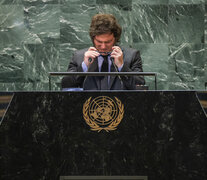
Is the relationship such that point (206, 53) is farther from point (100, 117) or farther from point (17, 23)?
point (100, 117)

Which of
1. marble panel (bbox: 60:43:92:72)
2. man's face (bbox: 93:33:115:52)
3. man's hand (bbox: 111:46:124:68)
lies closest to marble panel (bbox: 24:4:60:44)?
marble panel (bbox: 60:43:92:72)

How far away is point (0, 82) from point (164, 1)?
2.05 m

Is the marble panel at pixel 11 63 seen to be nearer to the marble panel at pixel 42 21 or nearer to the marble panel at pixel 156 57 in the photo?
the marble panel at pixel 42 21

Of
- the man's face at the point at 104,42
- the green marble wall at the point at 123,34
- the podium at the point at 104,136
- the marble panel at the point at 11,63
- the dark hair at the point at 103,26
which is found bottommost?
the podium at the point at 104,136

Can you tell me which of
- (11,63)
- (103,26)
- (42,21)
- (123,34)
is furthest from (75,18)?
(103,26)

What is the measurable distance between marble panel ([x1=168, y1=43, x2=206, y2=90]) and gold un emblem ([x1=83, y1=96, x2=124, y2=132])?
2.24 metres

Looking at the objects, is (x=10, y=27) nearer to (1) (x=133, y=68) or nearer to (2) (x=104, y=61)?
(2) (x=104, y=61)

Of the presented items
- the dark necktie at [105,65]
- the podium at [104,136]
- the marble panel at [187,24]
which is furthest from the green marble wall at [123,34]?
the podium at [104,136]

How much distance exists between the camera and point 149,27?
10.9 ft

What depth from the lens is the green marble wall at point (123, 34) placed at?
3322 millimetres

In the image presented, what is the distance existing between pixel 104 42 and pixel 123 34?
121 centimetres

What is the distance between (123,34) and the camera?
10.9ft

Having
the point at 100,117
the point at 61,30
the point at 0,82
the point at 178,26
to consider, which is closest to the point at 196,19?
the point at 178,26

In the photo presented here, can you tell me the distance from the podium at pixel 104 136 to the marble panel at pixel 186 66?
85.7 inches
